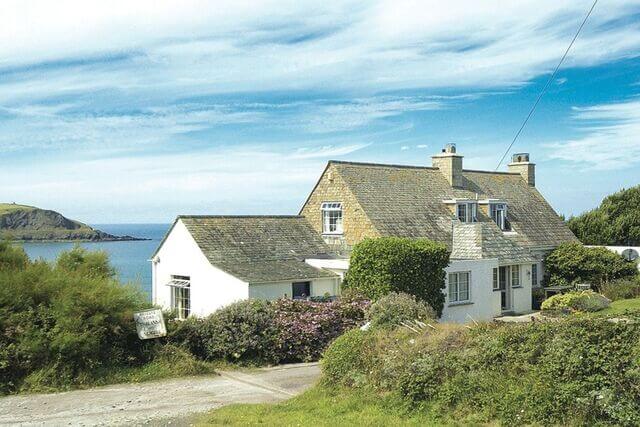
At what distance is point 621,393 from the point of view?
11023 millimetres

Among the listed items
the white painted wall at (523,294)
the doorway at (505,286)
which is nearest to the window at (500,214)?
the white painted wall at (523,294)

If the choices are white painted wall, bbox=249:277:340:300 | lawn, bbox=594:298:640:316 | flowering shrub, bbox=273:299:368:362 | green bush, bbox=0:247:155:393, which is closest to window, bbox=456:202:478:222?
lawn, bbox=594:298:640:316

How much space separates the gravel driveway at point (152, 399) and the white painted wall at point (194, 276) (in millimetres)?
6747

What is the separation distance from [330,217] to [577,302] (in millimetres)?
11065

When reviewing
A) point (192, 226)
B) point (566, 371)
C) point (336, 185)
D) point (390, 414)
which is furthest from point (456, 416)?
point (336, 185)

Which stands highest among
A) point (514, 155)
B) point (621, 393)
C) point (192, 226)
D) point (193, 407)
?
point (514, 155)

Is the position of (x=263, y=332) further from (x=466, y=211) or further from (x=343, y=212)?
(x=466, y=211)

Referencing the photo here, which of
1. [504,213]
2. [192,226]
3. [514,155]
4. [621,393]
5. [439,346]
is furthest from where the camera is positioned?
[514,155]

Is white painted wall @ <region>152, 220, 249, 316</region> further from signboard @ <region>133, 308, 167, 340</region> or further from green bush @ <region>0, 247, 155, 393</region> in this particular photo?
green bush @ <region>0, 247, 155, 393</region>

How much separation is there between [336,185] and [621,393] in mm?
21774

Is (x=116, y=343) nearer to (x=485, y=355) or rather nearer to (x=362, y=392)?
(x=362, y=392)

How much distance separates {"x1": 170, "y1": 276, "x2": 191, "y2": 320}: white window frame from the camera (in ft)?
88.8

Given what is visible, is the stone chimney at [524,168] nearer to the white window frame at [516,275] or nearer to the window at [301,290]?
the white window frame at [516,275]

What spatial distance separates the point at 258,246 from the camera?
27828 millimetres
